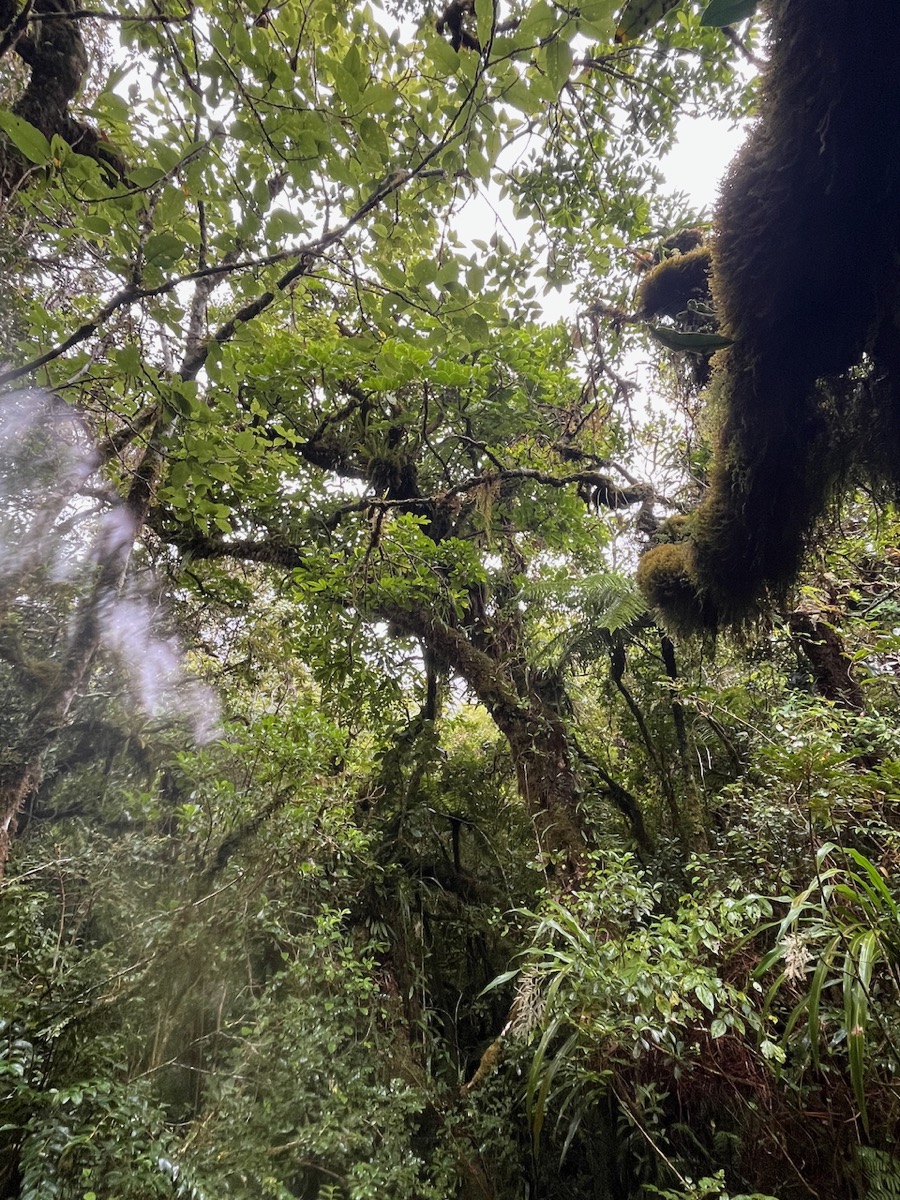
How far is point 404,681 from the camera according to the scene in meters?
4.62

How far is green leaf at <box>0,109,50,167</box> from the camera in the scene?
2.88 ft

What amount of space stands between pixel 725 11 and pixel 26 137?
51.9 inches

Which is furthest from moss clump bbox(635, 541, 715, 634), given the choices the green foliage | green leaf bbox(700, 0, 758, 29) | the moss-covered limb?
the moss-covered limb

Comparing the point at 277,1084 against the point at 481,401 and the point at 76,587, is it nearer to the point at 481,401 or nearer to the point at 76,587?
the point at 76,587

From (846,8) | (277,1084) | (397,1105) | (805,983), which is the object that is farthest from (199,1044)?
(846,8)

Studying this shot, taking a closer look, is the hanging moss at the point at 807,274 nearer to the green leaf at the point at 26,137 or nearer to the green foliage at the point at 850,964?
the green foliage at the point at 850,964

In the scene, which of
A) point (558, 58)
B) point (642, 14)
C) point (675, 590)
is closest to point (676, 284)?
point (642, 14)

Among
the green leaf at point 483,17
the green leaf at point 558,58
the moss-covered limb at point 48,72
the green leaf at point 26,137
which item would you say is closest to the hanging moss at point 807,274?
the green leaf at point 558,58

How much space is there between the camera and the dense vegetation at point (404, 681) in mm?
1455

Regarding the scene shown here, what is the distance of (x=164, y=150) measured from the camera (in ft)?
3.17

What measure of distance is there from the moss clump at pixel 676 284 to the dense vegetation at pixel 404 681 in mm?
24

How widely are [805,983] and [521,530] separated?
335cm

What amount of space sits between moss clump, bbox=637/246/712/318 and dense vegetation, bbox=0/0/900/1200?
2cm

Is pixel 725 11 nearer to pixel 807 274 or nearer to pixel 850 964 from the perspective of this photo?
pixel 807 274
